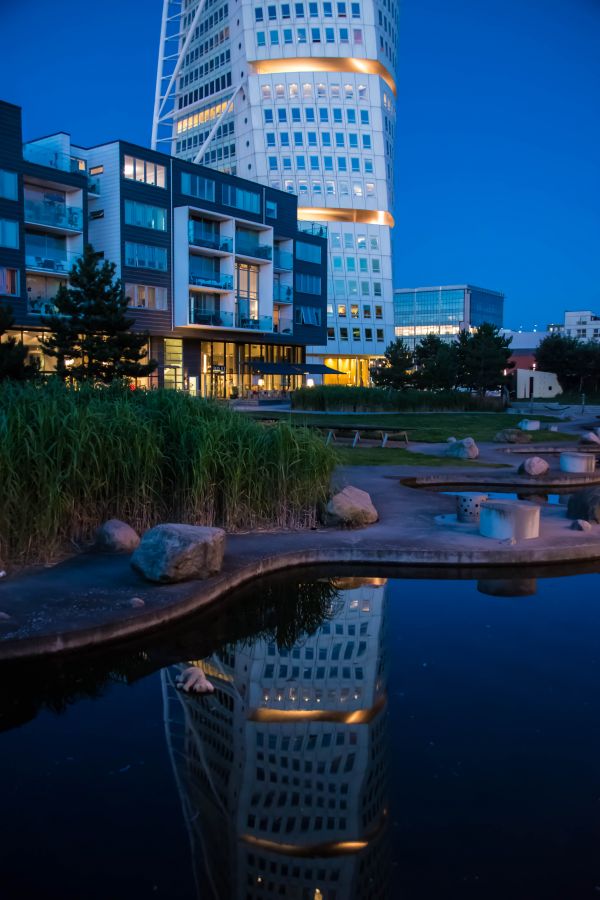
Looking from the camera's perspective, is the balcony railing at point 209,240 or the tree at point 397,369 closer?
the balcony railing at point 209,240

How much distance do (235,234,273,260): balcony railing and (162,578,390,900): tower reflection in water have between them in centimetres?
5799

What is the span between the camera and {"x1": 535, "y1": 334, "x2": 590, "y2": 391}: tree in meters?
81.8

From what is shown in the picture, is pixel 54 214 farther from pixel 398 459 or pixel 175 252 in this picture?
pixel 398 459

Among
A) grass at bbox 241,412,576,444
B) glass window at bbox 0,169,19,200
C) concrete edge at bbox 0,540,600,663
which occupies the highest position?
glass window at bbox 0,169,19,200

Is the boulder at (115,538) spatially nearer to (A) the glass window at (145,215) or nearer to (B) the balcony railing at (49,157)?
(B) the balcony railing at (49,157)

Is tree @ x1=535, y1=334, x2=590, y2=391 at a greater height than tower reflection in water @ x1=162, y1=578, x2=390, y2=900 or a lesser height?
greater

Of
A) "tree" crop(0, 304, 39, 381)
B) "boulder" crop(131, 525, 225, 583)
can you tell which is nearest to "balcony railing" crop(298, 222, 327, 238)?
"tree" crop(0, 304, 39, 381)

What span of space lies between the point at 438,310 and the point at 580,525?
178510 mm

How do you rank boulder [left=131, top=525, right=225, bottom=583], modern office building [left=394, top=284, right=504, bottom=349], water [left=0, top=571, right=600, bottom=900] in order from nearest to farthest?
1. water [left=0, top=571, right=600, bottom=900]
2. boulder [left=131, top=525, right=225, bottom=583]
3. modern office building [left=394, top=284, right=504, bottom=349]

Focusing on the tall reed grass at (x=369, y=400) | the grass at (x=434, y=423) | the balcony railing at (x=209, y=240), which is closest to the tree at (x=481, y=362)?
the tall reed grass at (x=369, y=400)

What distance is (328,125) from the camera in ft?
301

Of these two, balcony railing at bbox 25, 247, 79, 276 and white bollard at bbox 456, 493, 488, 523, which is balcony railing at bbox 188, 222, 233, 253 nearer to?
balcony railing at bbox 25, 247, 79, 276

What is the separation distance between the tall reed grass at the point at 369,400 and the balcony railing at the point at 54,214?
1760 cm

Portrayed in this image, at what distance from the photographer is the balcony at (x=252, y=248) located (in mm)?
63375
